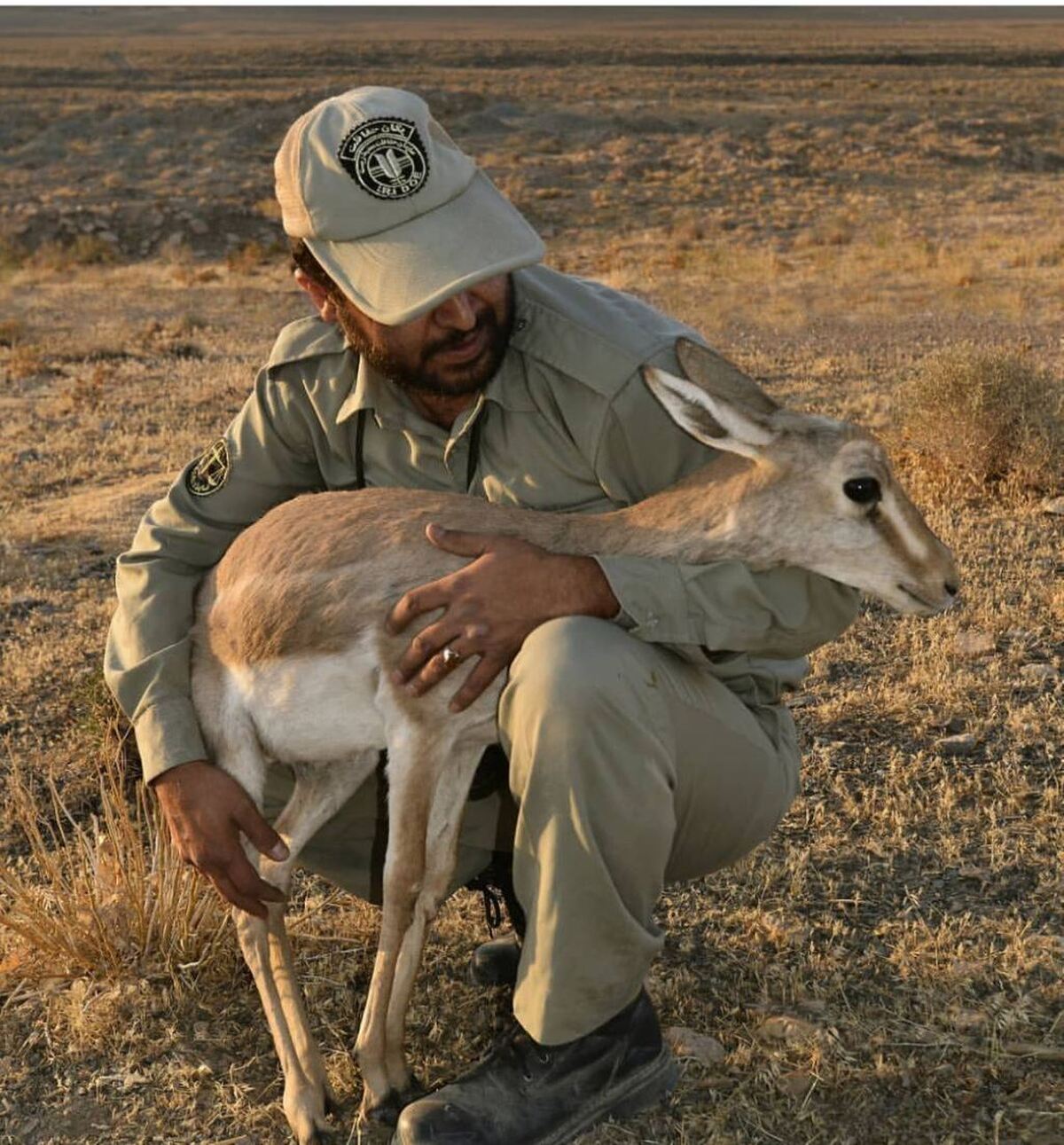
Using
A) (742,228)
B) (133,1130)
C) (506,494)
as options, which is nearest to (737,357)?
(506,494)

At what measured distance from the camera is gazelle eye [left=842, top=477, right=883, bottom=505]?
336 centimetres

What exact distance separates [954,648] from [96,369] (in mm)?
9138

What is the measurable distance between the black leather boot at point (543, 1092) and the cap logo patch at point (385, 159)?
6.33 feet

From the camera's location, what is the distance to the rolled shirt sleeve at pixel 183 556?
341 centimetres

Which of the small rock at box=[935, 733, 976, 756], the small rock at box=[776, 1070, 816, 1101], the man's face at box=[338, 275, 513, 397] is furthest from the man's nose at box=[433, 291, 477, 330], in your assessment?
the small rock at box=[935, 733, 976, 756]

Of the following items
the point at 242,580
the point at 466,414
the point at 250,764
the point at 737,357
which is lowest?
the point at 737,357

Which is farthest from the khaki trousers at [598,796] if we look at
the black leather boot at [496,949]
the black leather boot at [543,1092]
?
the black leather boot at [496,949]

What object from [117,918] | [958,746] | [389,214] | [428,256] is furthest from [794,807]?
[389,214]

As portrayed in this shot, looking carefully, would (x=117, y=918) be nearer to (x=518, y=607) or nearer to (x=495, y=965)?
(x=495, y=965)

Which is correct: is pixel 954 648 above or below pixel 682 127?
above

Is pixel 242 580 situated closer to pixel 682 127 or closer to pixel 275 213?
pixel 275 213

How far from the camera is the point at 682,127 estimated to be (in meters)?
39.2

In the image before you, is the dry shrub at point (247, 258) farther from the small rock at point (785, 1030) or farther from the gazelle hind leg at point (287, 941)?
the small rock at point (785, 1030)

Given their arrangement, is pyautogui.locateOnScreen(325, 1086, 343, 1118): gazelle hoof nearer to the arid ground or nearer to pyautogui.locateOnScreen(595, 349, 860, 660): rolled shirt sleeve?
the arid ground
